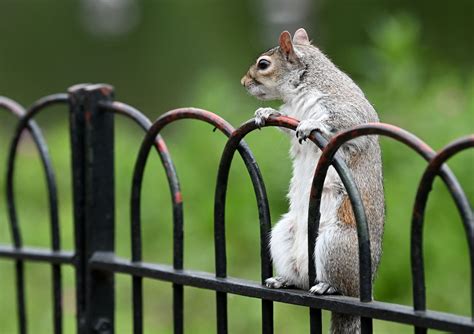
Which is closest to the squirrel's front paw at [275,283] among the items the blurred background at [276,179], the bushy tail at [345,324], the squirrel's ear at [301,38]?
the bushy tail at [345,324]

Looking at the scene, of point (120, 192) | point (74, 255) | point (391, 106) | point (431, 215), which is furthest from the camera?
point (120, 192)

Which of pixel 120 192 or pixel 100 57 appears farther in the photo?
pixel 100 57

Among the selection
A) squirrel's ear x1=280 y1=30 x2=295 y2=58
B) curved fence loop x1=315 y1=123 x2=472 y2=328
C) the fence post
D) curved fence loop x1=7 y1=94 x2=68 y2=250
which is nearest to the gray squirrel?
squirrel's ear x1=280 y1=30 x2=295 y2=58

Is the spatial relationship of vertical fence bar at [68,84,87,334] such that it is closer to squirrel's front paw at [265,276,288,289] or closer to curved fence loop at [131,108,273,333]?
curved fence loop at [131,108,273,333]

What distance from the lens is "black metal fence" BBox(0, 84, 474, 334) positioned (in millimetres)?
1384

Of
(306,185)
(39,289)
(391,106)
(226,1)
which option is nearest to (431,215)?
(391,106)

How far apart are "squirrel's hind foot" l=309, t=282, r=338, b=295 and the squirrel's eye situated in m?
0.68

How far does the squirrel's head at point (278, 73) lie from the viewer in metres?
2.13

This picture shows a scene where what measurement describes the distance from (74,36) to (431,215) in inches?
277

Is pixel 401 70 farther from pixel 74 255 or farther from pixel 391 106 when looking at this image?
pixel 74 255

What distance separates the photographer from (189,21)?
968 cm

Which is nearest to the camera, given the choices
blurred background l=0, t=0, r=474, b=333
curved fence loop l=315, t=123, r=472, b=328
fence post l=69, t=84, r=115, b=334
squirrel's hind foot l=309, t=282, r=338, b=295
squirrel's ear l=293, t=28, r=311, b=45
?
curved fence loop l=315, t=123, r=472, b=328

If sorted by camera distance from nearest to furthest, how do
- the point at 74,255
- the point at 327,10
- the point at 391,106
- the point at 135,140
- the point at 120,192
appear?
the point at 74,255
the point at 391,106
the point at 120,192
the point at 135,140
the point at 327,10

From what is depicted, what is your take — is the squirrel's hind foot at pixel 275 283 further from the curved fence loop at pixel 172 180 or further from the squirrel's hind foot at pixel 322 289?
the curved fence loop at pixel 172 180
